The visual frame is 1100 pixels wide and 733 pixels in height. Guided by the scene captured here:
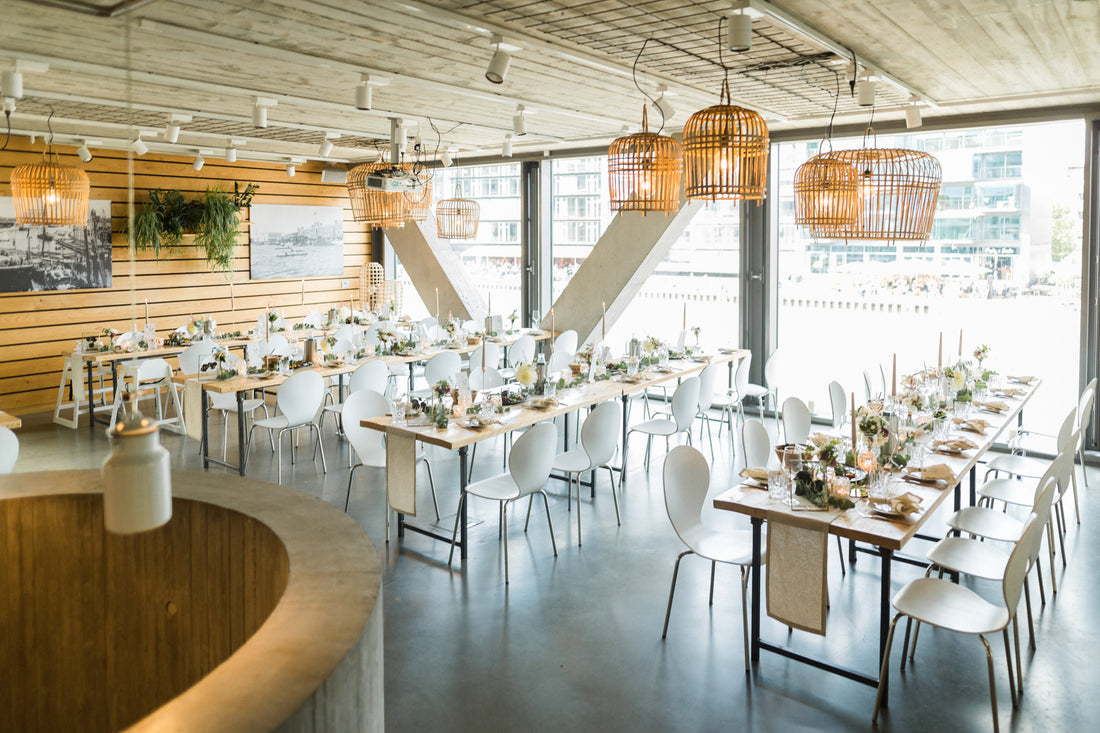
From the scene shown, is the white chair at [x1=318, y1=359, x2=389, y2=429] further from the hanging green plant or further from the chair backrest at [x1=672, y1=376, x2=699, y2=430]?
the hanging green plant

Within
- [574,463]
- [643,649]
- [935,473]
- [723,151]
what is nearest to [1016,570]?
[935,473]

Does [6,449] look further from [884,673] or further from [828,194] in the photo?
[828,194]

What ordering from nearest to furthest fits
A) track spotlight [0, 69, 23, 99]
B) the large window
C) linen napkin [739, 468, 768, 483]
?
linen napkin [739, 468, 768, 483]
track spotlight [0, 69, 23, 99]
the large window

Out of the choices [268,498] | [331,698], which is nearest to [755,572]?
[268,498]

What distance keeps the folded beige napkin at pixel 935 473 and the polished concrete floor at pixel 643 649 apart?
2.75ft

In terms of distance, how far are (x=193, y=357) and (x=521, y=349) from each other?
3.64m

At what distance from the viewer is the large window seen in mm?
8492

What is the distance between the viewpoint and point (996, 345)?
9031 mm

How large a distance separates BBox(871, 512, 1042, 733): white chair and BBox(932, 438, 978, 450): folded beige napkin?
4.27 feet

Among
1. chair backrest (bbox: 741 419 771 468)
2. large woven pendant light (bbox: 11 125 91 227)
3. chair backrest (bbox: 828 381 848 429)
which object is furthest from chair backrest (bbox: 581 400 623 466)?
large woven pendant light (bbox: 11 125 91 227)

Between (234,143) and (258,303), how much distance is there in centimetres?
317

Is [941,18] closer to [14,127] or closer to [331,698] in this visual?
[331,698]

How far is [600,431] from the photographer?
6250 mm

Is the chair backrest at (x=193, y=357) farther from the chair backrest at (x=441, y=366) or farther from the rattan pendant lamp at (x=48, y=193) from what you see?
the chair backrest at (x=441, y=366)
